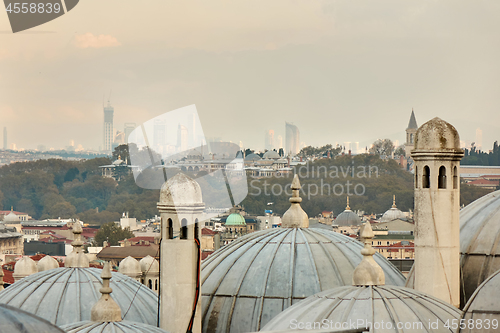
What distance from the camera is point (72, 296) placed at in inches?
705

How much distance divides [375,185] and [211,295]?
122445 mm

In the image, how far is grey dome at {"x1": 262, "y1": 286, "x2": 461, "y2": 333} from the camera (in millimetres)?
11102

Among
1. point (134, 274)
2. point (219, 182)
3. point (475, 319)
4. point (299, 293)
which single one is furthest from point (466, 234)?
point (134, 274)

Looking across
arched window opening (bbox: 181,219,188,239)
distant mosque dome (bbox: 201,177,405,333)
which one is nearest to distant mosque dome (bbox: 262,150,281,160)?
distant mosque dome (bbox: 201,177,405,333)

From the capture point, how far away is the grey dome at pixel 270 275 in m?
15.6

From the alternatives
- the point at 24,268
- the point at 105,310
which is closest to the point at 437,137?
the point at 105,310

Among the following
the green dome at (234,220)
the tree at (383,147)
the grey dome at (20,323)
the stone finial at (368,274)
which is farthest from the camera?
the tree at (383,147)

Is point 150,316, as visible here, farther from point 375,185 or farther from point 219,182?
point 375,185

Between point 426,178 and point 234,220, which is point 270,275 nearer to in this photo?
point 426,178

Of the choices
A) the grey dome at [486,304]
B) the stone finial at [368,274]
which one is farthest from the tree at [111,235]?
the grey dome at [486,304]

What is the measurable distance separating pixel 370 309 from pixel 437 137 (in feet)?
12.2

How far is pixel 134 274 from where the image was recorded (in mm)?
22234

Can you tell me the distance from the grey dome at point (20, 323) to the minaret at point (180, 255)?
Answer: 7112mm

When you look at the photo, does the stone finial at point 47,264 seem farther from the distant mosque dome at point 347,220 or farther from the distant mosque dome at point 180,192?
the distant mosque dome at point 347,220
